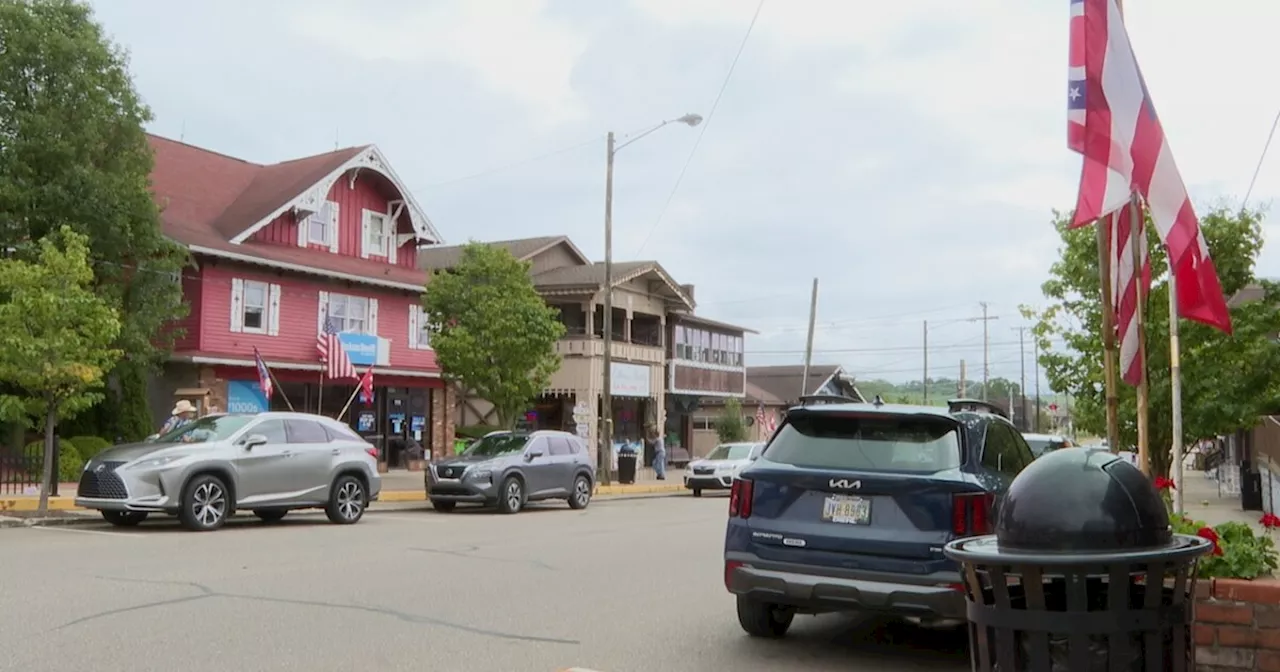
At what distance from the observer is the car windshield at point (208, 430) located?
52.9ft

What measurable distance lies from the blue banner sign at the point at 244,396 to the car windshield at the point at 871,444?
24730mm

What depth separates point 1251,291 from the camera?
3931 centimetres

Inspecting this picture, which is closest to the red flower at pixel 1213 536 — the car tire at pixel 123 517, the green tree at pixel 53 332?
the car tire at pixel 123 517

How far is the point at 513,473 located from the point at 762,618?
13504mm

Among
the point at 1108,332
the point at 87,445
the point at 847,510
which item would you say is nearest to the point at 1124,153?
the point at 1108,332

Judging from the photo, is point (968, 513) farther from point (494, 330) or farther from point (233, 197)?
point (233, 197)

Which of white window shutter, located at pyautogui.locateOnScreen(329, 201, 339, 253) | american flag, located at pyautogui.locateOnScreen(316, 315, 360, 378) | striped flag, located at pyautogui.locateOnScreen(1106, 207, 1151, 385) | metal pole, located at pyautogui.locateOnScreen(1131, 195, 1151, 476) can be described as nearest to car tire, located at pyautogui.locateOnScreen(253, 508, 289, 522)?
american flag, located at pyautogui.locateOnScreen(316, 315, 360, 378)

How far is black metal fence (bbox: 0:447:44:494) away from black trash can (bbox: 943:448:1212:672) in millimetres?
20579

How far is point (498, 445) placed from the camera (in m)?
22.0

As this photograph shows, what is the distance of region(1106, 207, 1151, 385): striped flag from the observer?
8273 mm

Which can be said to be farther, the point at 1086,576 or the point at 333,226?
the point at 333,226

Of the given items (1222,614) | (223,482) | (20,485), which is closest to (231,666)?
(1222,614)

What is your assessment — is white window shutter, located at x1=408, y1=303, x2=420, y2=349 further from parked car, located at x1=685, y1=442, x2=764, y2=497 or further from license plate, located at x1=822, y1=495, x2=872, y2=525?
license plate, located at x1=822, y1=495, x2=872, y2=525

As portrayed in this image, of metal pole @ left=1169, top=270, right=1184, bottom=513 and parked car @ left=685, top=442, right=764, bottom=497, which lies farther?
parked car @ left=685, top=442, right=764, bottom=497
